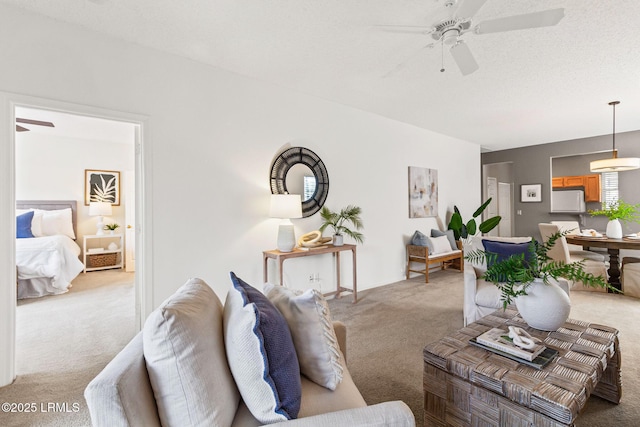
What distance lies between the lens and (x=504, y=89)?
3.50 meters

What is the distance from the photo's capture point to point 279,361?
1.00m

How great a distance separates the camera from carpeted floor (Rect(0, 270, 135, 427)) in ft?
5.86

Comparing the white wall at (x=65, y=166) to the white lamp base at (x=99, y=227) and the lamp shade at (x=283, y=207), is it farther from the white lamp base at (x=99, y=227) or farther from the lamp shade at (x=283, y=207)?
the lamp shade at (x=283, y=207)

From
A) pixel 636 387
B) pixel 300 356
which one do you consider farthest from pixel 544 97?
pixel 300 356

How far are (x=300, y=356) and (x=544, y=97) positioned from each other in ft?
14.4

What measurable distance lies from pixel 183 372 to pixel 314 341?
0.51 metres

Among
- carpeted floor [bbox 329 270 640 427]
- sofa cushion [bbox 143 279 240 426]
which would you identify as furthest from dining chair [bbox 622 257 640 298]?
sofa cushion [bbox 143 279 240 426]

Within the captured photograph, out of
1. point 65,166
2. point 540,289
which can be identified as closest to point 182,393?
point 540,289

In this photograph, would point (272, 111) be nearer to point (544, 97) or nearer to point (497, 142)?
point (544, 97)

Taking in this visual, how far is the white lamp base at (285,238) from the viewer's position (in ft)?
10.4

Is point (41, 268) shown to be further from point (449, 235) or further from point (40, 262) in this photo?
point (449, 235)

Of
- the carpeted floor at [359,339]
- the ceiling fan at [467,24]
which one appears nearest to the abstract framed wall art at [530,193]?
the carpeted floor at [359,339]

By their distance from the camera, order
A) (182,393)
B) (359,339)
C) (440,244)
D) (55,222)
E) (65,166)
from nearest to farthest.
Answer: (182,393) → (359,339) → (440,244) → (55,222) → (65,166)

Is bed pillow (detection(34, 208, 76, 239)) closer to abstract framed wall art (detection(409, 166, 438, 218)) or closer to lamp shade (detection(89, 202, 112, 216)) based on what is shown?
lamp shade (detection(89, 202, 112, 216))
